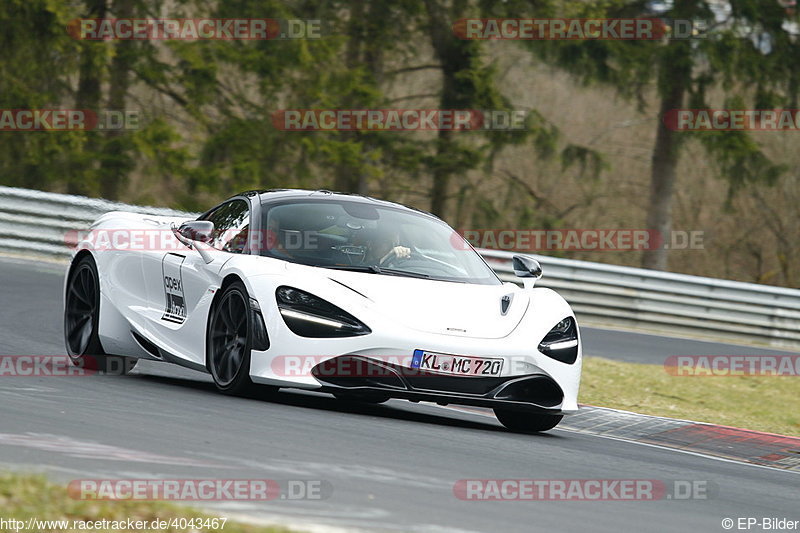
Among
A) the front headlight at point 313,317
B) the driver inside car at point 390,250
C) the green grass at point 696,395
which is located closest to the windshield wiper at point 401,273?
the driver inside car at point 390,250

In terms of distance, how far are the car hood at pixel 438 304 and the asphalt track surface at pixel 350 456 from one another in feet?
2.05

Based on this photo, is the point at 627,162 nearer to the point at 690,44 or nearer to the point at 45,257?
the point at 690,44

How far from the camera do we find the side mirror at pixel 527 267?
29.5 feet

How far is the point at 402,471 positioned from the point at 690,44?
63.8 feet

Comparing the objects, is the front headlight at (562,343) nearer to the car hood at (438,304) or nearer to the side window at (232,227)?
the car hood at (438,304)

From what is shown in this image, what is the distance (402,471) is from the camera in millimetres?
6125
